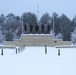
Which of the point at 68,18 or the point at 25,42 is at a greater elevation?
the point at 68,18

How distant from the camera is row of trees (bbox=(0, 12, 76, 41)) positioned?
42.4m

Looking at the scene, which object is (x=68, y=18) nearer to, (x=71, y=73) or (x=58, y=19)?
(x=58, y=19)

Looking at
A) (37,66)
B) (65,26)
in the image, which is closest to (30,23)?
(65,26)

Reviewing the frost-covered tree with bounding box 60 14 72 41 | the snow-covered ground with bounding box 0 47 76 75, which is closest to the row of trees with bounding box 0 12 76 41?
the frost-covered tree with bounding box 60 14 72 41

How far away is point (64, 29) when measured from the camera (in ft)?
142

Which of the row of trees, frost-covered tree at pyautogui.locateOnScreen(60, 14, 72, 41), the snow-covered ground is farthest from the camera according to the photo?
the row of trees

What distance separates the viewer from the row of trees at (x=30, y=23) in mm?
42406

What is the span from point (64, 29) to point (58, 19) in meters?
3.05

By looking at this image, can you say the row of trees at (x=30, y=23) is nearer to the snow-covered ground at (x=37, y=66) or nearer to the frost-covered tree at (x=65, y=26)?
the frost-covered tree at (x=65, y=26)

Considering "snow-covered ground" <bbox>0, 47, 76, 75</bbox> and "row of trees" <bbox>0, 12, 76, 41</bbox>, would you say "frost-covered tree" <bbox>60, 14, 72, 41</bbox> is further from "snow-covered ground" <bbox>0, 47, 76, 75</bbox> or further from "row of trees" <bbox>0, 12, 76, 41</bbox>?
"snow-covered ground" <bbox>0, 47, 76, 75</bbox>

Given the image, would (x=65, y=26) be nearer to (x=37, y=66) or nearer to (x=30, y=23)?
(x=30, y=23)

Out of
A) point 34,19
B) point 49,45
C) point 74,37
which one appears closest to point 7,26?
point 34,19

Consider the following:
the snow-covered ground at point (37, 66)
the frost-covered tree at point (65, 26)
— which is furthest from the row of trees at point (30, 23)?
the snow-covered ground at point (37, 66)

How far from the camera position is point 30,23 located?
41531 millimetres
